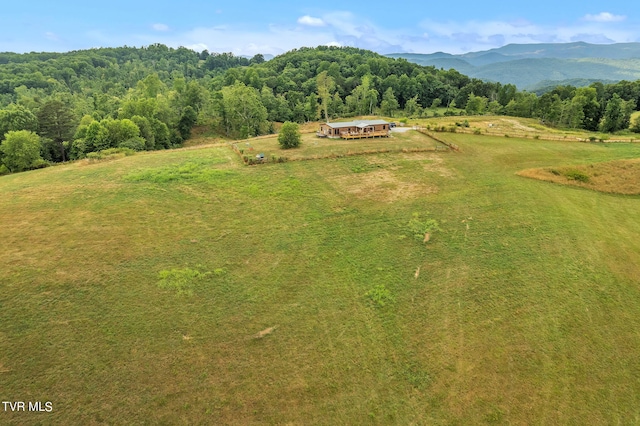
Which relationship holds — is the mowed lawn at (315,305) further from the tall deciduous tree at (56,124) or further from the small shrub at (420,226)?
the tall deciduous tree at (56,124)

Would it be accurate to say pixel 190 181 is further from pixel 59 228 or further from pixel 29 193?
pixel 29 193

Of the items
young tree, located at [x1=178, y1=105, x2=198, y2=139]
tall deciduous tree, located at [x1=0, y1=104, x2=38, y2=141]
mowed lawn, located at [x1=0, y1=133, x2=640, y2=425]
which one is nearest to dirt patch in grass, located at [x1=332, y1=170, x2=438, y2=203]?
mowed lawn, located at [x1=0, y1=133, x2=640, y2=425]

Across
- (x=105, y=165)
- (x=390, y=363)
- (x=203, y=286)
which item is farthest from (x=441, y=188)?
(x=105, y=165)

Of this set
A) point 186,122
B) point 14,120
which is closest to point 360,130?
point 186,122

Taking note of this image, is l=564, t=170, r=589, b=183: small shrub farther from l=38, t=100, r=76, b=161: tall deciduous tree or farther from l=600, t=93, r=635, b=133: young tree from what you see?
l=38, t=100, r=76, b=161: tall deciduous tree

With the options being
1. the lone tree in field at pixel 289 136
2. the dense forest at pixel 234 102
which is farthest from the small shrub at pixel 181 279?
the dense forest at pixel 234 102

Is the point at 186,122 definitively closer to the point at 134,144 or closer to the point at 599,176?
the point at 134,144

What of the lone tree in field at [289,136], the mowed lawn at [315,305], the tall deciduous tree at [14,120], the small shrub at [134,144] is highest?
the tall deciduous tree at [14,120]
